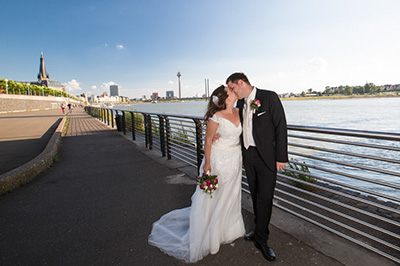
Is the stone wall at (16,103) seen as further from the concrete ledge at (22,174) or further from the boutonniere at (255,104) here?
the boutonniere at (255,104)

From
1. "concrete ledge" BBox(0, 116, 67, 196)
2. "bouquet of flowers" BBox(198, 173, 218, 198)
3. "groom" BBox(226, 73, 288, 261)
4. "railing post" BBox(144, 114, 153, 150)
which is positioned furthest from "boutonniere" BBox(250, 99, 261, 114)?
"railing post" BBox(144, 114, 153, 150)

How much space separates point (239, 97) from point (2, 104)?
55523 mm

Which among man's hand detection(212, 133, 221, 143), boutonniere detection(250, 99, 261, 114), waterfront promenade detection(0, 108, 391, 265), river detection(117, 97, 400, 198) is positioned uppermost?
boutonniere detection(250, 99, 261, 114)

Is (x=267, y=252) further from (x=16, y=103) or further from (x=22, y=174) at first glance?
(x=16, y=103)

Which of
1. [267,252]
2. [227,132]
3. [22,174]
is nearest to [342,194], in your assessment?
[267,252]

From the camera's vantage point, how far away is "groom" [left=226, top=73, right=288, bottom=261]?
2465mm

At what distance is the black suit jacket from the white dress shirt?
2.3 inches

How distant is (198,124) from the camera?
5.31 m

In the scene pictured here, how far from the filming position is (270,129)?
250cm

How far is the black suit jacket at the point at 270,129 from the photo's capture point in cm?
245

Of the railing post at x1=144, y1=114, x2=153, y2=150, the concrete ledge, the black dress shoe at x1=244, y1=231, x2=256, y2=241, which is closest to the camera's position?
the black dress shoe at x1=244, y1=231, x2=256, y2=241

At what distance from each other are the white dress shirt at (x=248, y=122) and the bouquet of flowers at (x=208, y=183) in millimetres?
521

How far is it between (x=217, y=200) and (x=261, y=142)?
2.88 ft

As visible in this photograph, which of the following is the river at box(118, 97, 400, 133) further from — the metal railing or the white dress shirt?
the metal railing
